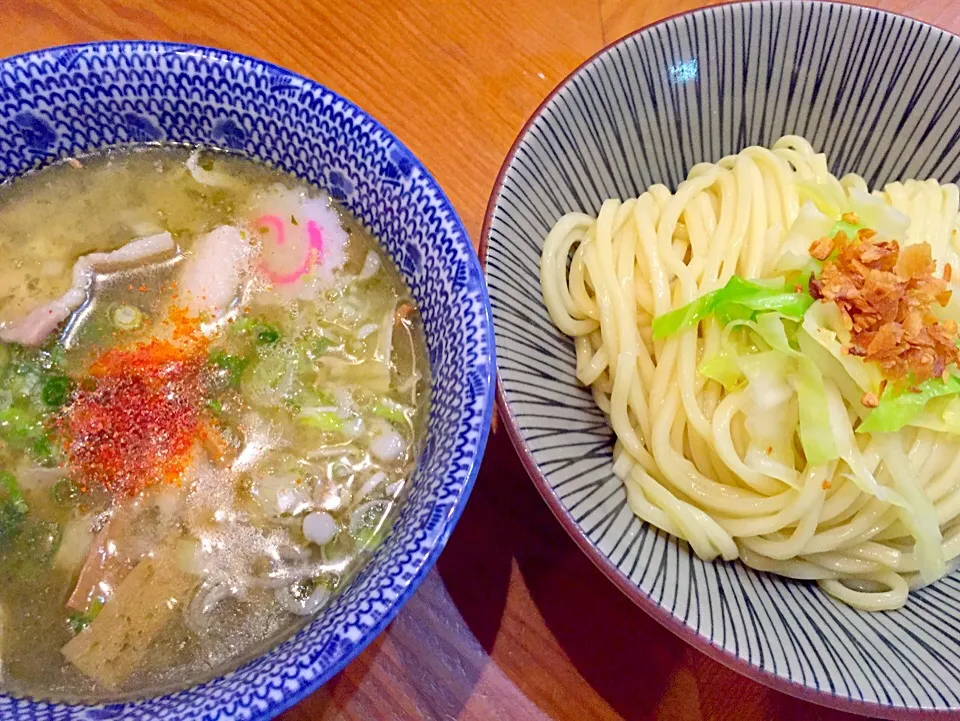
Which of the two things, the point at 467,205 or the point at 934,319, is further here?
the point at 467,205

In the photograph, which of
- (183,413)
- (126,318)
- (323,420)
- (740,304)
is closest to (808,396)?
(740,304)

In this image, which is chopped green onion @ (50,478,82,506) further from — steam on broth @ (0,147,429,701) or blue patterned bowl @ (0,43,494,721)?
blue patterned bowl @ (0,43,494,721)

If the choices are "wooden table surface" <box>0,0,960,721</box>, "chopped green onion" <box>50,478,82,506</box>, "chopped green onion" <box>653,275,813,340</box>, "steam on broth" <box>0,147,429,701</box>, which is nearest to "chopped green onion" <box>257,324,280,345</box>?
"steam on broth" <box>0,147,429,701</box>

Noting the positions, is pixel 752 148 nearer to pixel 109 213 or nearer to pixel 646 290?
pixel 646 290

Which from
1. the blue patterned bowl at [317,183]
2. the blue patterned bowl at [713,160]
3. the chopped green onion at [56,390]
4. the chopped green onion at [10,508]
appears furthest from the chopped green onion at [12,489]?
the blue patterned bowl at [713,160]

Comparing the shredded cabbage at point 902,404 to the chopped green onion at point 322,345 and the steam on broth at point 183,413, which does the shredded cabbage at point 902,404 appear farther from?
the chopped green onion at point 322,345

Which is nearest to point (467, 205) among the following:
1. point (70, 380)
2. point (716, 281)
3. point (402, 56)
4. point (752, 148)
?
point (402, 56)
